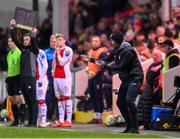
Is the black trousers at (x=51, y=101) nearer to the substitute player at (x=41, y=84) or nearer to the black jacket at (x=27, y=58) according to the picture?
the substitute player at (x=41, y=84)

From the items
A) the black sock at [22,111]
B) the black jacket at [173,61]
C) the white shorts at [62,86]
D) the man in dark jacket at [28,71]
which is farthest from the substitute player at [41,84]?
the black jacket at [173,61]

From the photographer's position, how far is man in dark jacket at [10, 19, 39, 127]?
20016mm

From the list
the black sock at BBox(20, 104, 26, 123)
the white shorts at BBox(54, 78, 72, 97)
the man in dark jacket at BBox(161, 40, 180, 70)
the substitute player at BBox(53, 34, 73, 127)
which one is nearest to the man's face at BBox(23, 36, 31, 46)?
the substitute player at BBox(53, 34, 73, 127)

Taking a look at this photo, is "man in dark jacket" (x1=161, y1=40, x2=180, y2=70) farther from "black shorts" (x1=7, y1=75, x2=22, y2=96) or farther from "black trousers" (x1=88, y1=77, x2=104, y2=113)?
"black shorts" (x1=7, y1=75, x2=22, y2=96)

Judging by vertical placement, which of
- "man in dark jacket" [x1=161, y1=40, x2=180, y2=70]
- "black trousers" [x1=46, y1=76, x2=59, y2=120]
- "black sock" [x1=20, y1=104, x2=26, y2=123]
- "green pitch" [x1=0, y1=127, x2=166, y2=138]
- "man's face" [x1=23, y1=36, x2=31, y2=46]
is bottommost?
"green pitch" [x1=0, y1=127, x2=166, y2=138]

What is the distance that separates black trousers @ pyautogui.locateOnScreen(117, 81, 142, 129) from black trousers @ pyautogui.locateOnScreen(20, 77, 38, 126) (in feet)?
8.64

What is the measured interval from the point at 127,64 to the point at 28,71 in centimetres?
300

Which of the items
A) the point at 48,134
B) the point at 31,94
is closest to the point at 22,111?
the point at 31,94

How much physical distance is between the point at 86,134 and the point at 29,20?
4.35 meters

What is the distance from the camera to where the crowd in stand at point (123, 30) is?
21.8 metres

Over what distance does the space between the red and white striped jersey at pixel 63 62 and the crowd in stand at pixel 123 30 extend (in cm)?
118

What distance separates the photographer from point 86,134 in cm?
1755

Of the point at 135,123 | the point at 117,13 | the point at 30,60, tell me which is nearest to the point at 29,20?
the point at 30,60

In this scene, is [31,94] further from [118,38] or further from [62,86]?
[118,38]
